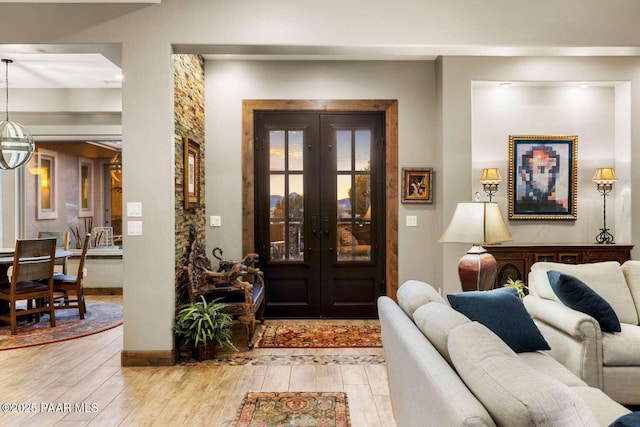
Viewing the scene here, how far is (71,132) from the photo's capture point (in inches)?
275

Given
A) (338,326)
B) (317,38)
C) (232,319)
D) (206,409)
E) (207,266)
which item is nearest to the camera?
(206,409)

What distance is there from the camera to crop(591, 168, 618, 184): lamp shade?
5.15m

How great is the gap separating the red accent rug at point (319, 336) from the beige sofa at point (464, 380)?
6.91 feet

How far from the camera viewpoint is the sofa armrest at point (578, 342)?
2.85m

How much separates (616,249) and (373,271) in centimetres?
256

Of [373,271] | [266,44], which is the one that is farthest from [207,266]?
[266,44]

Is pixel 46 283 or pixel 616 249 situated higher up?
pixel 616 249

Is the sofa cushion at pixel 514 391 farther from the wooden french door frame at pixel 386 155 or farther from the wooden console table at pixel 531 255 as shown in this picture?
the wooden french door frame at pixel 386 155

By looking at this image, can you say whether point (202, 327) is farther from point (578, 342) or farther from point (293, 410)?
point (578, 342)

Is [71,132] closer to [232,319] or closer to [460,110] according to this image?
[232,319]

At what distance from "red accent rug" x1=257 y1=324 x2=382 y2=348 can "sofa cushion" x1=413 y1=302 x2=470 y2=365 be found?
2.40 metres

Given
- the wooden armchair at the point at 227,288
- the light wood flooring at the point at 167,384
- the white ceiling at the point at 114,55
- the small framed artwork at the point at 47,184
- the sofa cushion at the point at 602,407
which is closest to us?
the sofa cushion at the point at 602,407

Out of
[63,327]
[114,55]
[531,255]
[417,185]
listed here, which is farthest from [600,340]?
[63,327]

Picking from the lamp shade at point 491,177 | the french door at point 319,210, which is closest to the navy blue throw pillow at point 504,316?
the lamp shade at point 491,177
